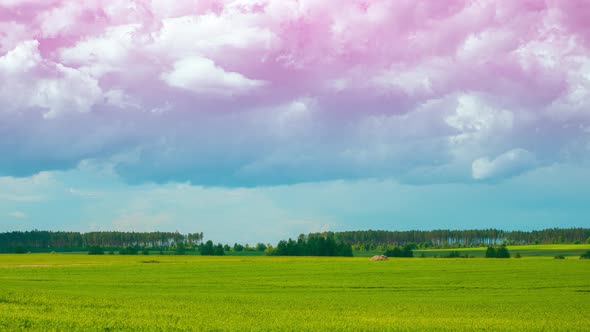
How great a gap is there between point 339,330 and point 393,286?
130 ft

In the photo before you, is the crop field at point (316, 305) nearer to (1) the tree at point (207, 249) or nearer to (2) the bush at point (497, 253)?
(2) the bush at point (497, 253)

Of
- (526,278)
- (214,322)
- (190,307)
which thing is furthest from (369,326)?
(526,278)

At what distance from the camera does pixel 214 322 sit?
33.3 metres

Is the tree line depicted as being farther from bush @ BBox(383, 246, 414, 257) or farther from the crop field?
the crop field

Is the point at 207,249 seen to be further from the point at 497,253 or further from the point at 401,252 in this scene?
the point at 497,253

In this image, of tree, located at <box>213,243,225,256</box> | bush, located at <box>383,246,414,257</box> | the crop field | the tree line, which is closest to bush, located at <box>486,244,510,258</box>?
bush, located at <box>383,246,414,257</box>

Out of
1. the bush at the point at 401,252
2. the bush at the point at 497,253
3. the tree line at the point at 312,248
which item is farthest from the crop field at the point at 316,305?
the tree line at the point at 312,248

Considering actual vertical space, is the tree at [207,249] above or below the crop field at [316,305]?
above

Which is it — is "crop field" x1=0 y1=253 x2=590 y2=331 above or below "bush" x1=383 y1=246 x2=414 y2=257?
below

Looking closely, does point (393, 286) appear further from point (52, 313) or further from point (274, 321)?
point (52, 313)

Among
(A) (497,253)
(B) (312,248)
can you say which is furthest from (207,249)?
(A) (497,253)

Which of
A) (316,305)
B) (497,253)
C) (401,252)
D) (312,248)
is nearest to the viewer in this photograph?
(316,305)

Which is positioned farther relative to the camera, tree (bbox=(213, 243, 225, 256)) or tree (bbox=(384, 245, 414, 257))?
tree (bbox=(213, 243, 225, 256))

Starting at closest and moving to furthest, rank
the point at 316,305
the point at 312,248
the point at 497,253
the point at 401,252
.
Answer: the point at 316,305, the point at 497,253, the point at 401,252, the point at 312,248
